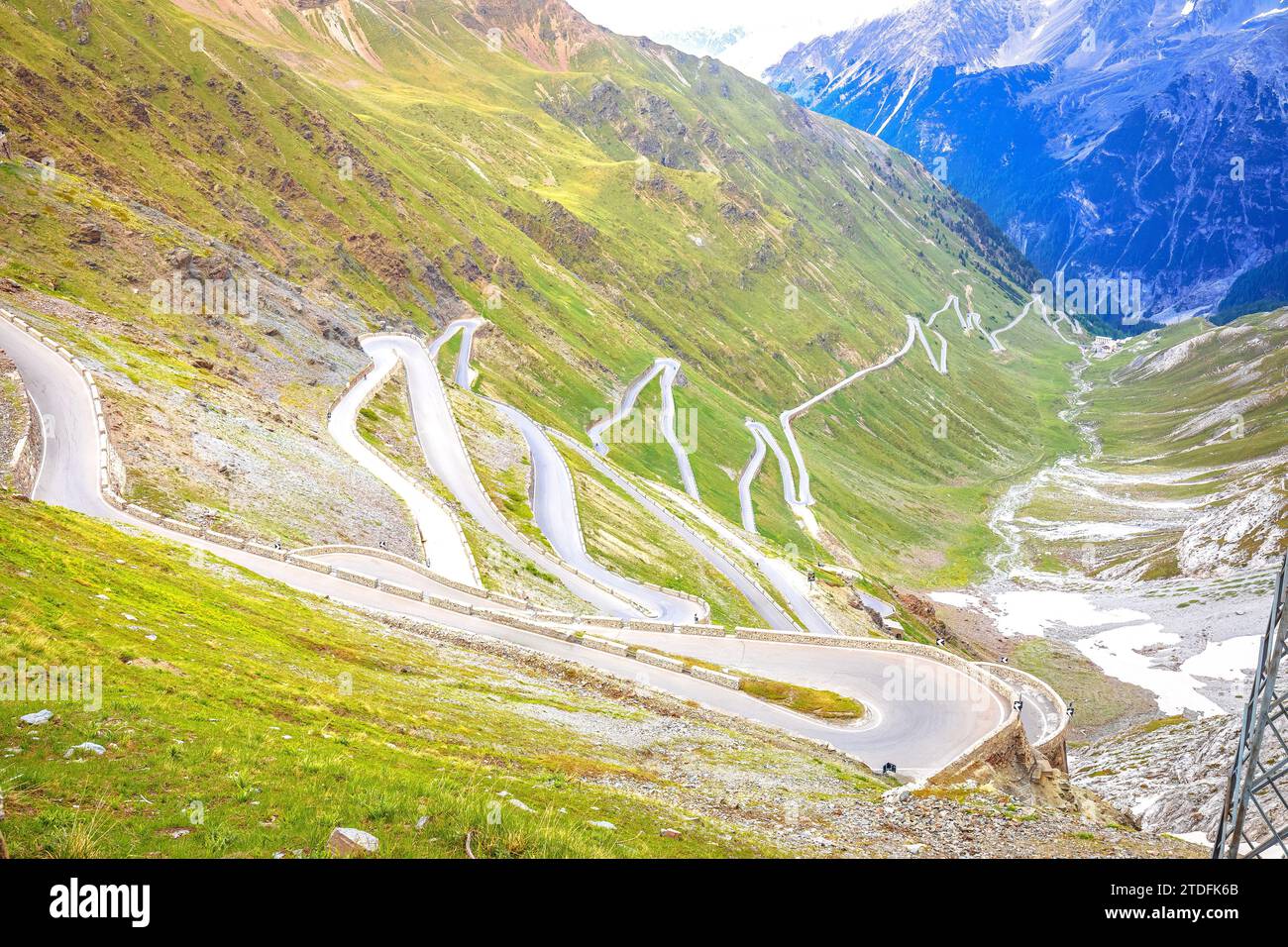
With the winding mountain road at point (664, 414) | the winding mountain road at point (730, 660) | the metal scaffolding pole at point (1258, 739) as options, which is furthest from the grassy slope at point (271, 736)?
the winding mountain road at point (664, 414)

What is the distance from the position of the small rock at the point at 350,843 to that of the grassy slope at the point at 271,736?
27 centimetres

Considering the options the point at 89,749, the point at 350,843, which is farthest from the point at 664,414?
the point at 350,843

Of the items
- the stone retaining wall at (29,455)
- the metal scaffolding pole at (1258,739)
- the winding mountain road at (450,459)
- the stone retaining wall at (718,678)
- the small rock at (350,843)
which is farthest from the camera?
the winding mountain road at (450,459)

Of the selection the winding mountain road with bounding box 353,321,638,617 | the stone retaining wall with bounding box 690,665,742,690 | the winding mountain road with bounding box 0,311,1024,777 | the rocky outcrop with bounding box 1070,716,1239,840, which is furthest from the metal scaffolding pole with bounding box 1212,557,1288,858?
the winding mountain road with bounding box 353,321,638,617

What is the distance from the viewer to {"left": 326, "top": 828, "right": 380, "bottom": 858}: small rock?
527 inches

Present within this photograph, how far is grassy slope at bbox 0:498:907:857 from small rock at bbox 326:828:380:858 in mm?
271

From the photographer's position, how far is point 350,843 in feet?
44.6

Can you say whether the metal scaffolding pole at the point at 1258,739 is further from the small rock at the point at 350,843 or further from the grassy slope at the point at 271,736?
the small rock at the point at 350,843

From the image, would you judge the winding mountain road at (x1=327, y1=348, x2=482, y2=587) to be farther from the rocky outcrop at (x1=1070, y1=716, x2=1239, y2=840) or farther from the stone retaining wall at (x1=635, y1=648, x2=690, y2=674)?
the rocky outcrop at (x1=1070, y1=716, x2=1239, y2=840)

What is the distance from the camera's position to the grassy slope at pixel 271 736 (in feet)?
46.9

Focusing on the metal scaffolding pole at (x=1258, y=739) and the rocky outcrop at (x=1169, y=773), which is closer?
the metal scaffolding pole at (x=1258, y=739)

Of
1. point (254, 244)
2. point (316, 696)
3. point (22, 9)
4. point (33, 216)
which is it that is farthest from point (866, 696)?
point (22, 9)

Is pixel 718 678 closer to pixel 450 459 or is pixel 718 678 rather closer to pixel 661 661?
pixel 661 661
